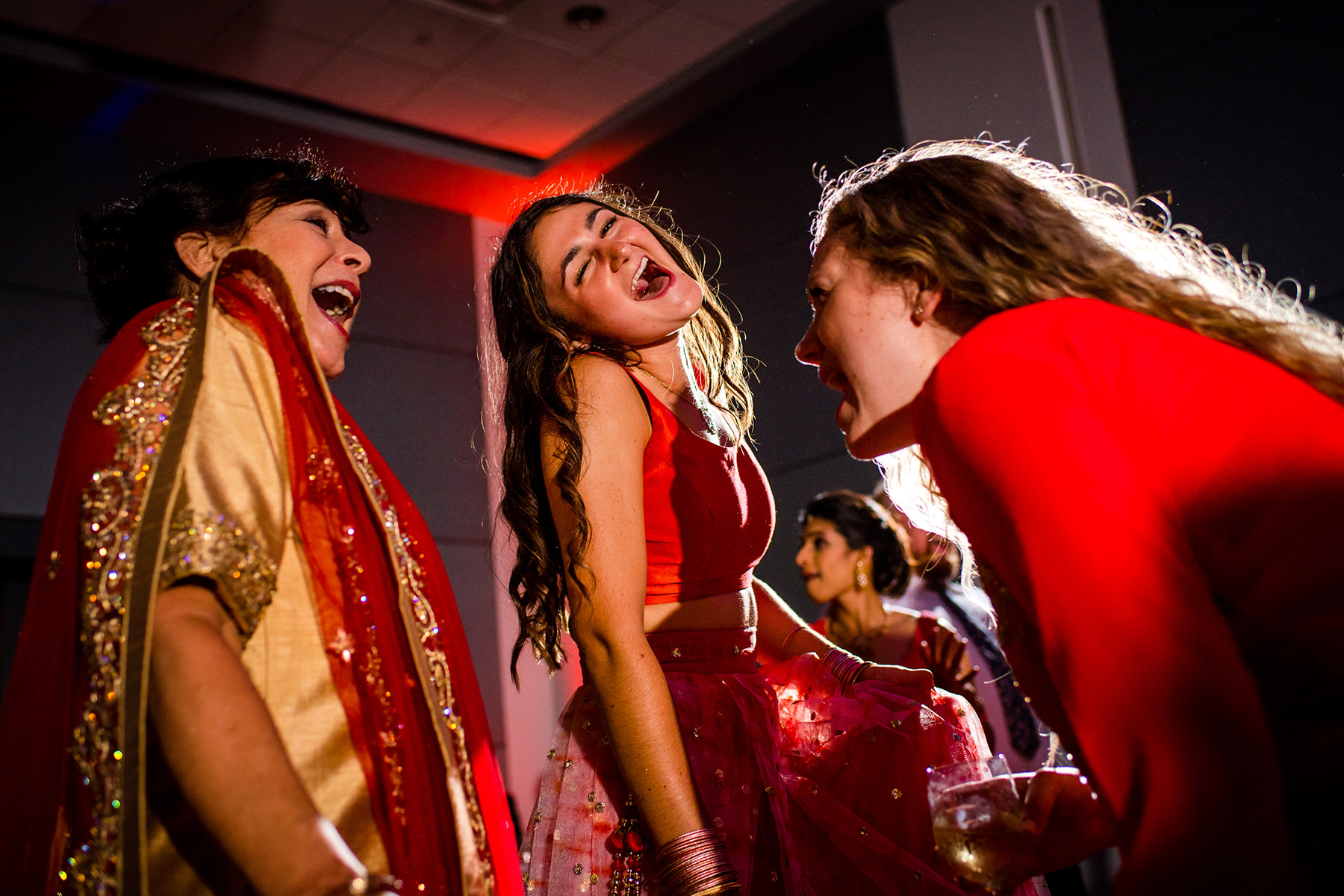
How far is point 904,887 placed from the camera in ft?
4.18

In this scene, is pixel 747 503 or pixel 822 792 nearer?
pixel 822 792

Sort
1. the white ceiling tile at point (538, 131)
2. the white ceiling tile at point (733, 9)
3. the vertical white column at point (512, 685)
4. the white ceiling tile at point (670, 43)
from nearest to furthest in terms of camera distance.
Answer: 1. the white ceiling tile at point (733, 9)
2. the white ceiling tile at point (670, 43)
3. the white ceiling tile at point (538, 131)
4. the vertical white column at point (512, 685)

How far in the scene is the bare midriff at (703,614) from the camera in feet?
5.02

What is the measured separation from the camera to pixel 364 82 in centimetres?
463

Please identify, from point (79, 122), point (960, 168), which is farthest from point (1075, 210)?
point (79, 122)

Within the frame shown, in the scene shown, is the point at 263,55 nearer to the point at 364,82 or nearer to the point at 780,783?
the point at 364,82

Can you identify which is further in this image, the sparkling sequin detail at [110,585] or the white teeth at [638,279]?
the white teeth at [638,279]

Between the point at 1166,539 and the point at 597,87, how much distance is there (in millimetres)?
4399

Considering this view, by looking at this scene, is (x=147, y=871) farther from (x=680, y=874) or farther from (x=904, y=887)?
(x=904, y=887)

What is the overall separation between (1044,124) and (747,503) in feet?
9.04

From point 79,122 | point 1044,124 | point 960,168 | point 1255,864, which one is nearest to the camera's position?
point 1255,864

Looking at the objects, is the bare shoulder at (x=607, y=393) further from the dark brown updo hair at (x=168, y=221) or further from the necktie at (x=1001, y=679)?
the necktie at (x=1001, y=679)

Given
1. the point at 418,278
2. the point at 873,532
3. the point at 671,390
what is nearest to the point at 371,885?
the point at 671,390

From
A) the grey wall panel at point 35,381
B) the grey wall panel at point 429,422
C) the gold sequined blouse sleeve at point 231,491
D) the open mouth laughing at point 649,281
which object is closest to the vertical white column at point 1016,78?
the open mouth laughing at point 649,281
